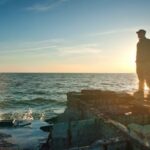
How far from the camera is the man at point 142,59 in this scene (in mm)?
11805

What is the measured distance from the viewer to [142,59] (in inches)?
469

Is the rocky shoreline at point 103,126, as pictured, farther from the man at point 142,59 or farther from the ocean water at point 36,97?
the ocean water at point 36,97

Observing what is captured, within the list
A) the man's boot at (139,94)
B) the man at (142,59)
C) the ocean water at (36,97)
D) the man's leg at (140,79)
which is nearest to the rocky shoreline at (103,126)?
the man's boot at (139,94)

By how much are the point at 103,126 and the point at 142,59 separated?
17.1 ft

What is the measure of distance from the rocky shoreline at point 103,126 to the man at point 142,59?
90 centimetres

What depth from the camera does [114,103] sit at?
11.3 meters

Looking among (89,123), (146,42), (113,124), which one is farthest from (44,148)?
(146,42)

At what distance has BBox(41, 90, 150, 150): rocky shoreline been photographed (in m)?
5.68

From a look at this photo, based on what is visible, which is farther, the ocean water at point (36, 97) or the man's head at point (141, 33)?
the ocean water at point (36, 97)

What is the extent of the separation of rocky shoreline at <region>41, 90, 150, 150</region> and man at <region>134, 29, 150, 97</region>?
2.96 ft

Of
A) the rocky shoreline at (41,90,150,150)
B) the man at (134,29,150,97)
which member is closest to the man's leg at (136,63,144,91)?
the man at (134,29,150,97)

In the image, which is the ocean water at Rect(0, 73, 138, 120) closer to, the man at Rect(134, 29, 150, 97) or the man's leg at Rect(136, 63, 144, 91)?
the man's leg at Rect(136, 63, 144, 91)

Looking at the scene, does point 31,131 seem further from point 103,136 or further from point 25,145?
point 103,136

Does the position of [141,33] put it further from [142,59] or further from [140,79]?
[140,79]
